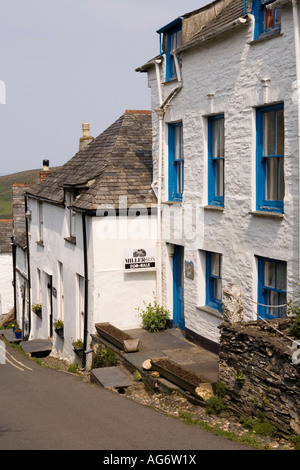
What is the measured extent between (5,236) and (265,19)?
26.1 metres

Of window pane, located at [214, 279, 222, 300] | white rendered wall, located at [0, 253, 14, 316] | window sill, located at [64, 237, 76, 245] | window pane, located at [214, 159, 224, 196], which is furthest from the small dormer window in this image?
white rendered wall, located at [0, 253, 14, 316]

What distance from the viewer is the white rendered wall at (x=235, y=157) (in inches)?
438

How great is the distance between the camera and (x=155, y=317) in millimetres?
16594

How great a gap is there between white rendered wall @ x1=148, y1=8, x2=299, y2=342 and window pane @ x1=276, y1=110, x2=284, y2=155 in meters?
0.38

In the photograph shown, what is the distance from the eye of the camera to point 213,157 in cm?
1405

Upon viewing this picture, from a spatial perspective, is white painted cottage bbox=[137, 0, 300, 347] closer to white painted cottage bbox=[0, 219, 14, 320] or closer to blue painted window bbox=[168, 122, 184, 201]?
blue painted window bbox=[168, 122, 184, 201]

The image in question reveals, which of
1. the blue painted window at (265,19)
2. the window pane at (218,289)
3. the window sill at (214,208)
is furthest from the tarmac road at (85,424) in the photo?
the blue painted window at (265,19)

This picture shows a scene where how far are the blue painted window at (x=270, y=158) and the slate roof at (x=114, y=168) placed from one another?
5.07 metres

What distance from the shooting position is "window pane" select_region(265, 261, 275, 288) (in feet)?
39.7

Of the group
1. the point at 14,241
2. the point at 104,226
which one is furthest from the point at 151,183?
the point at 14,241

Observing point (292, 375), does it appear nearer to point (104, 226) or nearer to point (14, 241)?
point (104, 226)

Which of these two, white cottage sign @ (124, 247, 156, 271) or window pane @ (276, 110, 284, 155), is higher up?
window pane @ (276, 110, 284, 155)

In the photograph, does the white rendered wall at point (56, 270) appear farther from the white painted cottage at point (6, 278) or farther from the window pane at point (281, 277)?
the white painted cottage at point (6, 278)

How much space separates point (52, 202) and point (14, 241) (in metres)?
10.2
